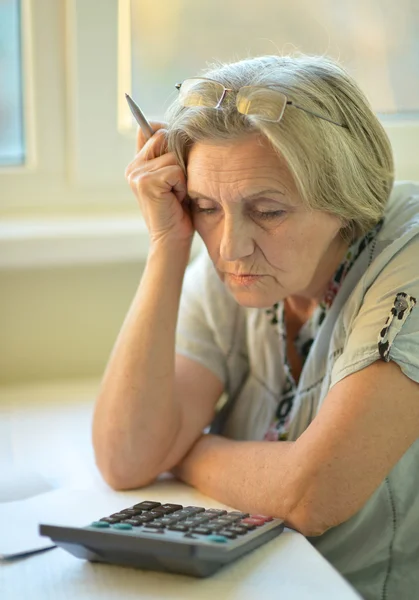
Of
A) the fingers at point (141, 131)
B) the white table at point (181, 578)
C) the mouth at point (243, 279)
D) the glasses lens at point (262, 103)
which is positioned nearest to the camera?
the white table at point (181, 578)

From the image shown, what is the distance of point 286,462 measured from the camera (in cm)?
112

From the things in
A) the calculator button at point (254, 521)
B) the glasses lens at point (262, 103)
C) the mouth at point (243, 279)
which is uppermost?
the glasses lens at point (262, 103)

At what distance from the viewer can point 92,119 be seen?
Result: 1.80m

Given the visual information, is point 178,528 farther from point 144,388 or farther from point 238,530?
point 144,388

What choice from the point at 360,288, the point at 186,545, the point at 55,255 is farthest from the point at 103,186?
the point at 186,545

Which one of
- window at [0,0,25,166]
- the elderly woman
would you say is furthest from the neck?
window at [0,0,25,166]

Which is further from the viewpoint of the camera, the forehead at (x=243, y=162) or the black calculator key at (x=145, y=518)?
the forehead at (x=243, y=162)

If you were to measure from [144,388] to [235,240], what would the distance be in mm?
262

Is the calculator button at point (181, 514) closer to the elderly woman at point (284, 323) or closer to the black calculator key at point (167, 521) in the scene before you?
the black calculator key at point (167, 521)

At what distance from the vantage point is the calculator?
90cm

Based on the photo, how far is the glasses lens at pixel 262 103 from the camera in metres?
1.10

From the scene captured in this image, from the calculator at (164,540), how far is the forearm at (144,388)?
25 cm

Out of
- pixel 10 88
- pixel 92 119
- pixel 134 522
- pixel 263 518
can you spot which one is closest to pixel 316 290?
pixel 263 518

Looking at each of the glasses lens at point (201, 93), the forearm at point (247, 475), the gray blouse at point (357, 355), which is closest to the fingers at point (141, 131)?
the glasses lens at point (201, 93)
